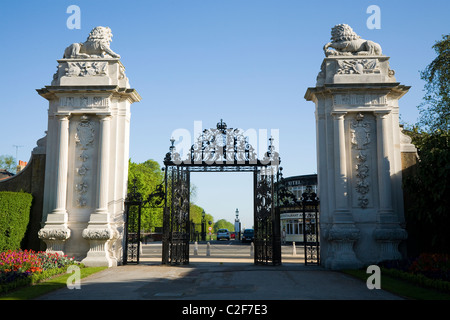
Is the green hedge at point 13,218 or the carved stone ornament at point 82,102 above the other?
the carved stone ornament at point 82,102

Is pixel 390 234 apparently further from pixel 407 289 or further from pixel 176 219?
pixel 176 219

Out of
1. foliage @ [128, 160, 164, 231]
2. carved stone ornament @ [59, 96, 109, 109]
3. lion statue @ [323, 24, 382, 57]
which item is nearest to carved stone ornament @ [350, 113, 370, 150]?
lion statue @ [323, 24, 382, 57]

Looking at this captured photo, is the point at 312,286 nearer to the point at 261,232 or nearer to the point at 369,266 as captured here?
the point at 369,266

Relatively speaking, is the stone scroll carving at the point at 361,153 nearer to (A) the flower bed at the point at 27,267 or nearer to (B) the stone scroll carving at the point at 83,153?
(B) the stone scroll carving at the point at 83,153

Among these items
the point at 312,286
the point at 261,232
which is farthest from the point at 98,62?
the point at 312,286

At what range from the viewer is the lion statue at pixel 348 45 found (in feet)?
54.4

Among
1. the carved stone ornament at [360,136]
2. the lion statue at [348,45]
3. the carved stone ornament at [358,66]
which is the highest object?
the lion statue at [348,45]

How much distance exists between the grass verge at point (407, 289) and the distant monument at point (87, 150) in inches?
357

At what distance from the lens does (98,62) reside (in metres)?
16.8

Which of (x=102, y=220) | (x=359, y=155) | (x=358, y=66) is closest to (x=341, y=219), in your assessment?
(x=359, y=155)

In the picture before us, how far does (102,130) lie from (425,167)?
37.1ft

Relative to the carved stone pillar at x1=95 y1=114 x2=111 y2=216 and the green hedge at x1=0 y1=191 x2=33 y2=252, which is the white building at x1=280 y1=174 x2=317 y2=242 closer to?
the carved stone pillar at x1=95 y1=114 x2=111 y2=216

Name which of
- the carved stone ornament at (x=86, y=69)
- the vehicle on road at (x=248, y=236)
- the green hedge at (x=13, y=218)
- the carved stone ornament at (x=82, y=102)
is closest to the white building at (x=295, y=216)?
the vehicle on road at (x=248, y=236)

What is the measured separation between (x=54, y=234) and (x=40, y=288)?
201 inches
